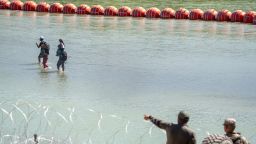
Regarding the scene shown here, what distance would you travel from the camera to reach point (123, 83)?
83.0 feet

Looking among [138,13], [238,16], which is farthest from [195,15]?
[138,13]

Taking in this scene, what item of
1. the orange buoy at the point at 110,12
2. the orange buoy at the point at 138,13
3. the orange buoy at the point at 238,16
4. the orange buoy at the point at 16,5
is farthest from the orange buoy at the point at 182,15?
the orange buoy at the point at 16,5

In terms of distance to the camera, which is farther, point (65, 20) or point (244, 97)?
point (65, 20)

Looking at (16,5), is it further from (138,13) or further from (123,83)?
(123,83)

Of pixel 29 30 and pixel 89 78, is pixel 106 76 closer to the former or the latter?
pixel 89 78

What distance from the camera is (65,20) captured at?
54062mm

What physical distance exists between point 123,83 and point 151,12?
3389 centimetres

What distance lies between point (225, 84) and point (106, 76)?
209 inches

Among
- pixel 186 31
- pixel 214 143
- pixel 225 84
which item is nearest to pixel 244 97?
pixel 225 84

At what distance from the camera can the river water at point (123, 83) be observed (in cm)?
1736

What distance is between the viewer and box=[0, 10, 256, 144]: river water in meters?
17.4

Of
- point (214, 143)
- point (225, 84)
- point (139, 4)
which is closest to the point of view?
point (214, 143)

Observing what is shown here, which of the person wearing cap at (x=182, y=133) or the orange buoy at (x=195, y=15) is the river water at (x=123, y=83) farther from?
the orange buoy at (x=195, y=15)

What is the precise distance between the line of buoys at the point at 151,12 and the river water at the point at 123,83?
743 centimetres
